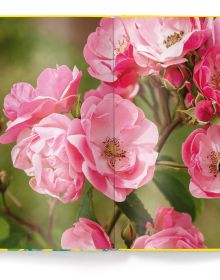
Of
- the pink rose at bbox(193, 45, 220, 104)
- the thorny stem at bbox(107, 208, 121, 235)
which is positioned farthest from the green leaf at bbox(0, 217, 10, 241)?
the pink rose at bbox(193, 45, 220, 104)

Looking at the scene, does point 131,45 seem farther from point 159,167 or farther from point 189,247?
point 189,247

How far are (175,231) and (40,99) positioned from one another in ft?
2.65

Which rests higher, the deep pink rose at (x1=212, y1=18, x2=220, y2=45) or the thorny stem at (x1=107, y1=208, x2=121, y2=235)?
the deep pink rose at (x1=212, y1=18, x2=220, y2=45)

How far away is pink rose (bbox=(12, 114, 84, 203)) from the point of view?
1632mm

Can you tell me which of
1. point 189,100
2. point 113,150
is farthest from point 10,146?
point 189,100

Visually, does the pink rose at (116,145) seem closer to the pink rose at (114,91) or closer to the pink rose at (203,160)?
the pink rose at (114,91)

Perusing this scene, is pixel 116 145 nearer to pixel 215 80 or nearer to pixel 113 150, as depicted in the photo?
pixel 113 150

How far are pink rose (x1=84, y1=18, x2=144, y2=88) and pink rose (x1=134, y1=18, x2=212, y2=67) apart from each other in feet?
0.13

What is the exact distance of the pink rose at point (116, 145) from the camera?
1.63 m

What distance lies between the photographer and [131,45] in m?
1.63

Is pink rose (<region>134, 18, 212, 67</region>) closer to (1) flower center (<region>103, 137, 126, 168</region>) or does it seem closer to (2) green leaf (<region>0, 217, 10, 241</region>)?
(1) flower center (<region>103, 137, 126, 168</region>)
